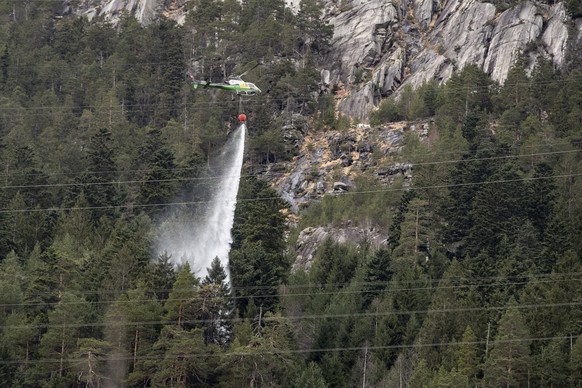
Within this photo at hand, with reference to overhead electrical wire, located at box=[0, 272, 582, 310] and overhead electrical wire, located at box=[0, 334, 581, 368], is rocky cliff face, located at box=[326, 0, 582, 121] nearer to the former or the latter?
overhead electrical wire, located at box=[0, 272, 582, 310]

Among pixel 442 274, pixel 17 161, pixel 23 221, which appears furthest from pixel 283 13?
pixel 442 274

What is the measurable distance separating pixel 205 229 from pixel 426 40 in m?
33.8

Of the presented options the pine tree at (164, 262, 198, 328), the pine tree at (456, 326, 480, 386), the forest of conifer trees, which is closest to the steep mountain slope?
the forest of conifer trees

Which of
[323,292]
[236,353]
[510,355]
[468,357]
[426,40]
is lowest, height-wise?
[236,353]

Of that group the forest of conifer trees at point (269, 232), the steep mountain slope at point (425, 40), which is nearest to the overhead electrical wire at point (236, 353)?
the forest of conifer trees at point (269, 232)

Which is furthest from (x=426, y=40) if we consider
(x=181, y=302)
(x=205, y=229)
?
→ (x=181, y=302)

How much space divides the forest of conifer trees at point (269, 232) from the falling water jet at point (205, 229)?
149 cm

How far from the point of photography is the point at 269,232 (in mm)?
79062

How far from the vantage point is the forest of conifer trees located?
220 ft

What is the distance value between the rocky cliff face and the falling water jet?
18.9m

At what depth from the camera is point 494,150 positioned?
8788 cm

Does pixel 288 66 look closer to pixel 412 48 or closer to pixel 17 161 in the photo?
pixel 412 48

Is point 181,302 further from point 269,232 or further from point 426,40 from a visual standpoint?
point 426,40

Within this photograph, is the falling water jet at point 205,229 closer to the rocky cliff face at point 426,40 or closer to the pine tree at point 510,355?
the rocky cliff face at point 426,40
